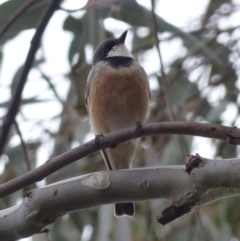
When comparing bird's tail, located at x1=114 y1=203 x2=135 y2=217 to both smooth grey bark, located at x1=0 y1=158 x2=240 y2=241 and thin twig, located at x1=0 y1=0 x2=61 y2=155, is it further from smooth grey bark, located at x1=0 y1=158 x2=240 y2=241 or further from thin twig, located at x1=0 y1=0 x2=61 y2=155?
smooth grey bark, located at x1=0 y1=158 x2=240 y2=241

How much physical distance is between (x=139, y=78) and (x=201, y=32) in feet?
2.58

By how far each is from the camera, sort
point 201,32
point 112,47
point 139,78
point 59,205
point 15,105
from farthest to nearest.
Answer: point 201,32 < point 112,47 < point 139,78 < point 15,105 < point 59,205

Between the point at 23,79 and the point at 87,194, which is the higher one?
the point at 23,79

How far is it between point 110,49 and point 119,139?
4.69 feet

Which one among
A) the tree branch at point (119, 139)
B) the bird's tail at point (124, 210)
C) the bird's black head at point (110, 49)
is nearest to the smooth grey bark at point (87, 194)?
the tree branch at point (119, 139)

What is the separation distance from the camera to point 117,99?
2.46 meters

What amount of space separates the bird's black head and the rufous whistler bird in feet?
0.58

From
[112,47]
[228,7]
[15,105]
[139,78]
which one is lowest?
[15,105]

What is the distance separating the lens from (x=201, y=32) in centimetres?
315

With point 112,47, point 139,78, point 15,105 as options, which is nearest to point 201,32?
point 112,47

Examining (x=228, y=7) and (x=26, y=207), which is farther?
(x=228, y=7)

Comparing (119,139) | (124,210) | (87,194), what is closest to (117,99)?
(124,210)

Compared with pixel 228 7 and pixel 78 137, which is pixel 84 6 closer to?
pixel 78 137

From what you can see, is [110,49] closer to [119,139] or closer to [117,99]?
[117,99]
